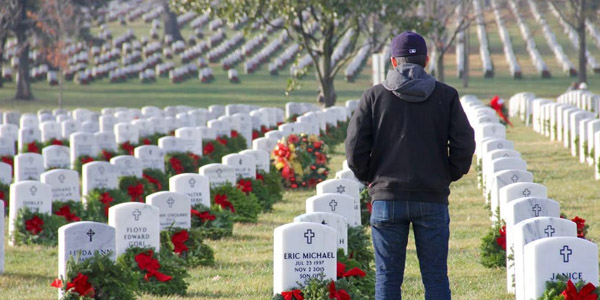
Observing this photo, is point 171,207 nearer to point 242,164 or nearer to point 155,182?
point 242,164

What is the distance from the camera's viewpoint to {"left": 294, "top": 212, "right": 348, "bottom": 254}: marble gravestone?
9078 mm

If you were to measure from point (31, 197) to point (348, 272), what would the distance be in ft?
20.0

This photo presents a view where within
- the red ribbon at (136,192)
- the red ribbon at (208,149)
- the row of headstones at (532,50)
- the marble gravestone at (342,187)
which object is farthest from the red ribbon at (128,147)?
the row of headstones at (532,50)

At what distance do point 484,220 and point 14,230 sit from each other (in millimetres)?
6081

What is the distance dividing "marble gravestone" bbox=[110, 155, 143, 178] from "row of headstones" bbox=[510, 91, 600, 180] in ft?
24.9

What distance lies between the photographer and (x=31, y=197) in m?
13.7

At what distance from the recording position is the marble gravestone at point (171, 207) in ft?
39.0

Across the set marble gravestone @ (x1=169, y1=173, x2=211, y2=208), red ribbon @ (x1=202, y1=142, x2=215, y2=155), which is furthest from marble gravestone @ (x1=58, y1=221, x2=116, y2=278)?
red ribbon @ (x1=202, y1=142, x2=215, y2=155)

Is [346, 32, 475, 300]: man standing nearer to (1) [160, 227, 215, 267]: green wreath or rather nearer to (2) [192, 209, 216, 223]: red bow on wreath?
(1) [160, 227, 215, 267]: green wreath

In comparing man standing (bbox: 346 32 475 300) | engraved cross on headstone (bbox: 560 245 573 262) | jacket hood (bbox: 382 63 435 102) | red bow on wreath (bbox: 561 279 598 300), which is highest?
jacket hood (bbox: 382 63 435 102)

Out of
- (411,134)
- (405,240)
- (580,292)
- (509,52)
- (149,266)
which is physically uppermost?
(411,134)

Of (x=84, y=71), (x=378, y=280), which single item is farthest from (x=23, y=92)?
(x=378, y=280)

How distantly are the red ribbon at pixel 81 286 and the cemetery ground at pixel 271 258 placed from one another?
4.86 ft

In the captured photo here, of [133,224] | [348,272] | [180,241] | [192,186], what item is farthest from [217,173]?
[348,272]
